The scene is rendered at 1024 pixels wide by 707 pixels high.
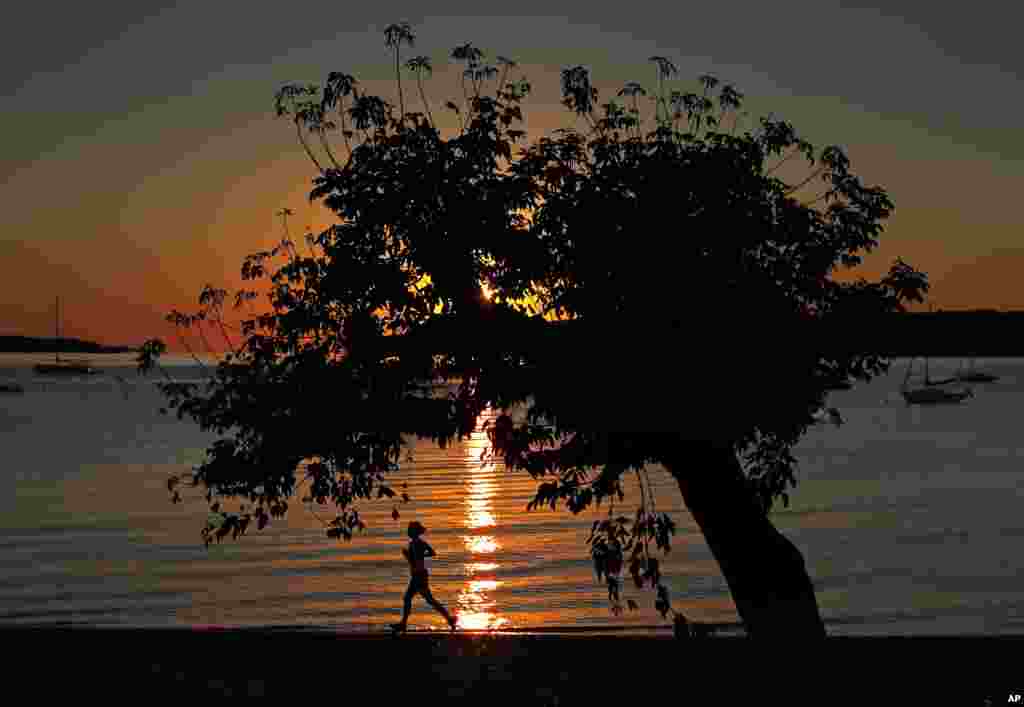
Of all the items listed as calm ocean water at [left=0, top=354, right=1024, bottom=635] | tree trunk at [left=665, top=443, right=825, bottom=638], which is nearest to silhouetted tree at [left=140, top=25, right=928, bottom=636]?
tree trunk at [left=665, top=443, right=825, bottom=638]

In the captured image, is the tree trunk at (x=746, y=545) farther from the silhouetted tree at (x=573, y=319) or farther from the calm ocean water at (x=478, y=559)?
the calm ocean water at (x=478, y=559)

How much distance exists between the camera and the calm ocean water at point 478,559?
36.4m

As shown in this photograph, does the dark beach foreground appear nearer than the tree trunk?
Yes

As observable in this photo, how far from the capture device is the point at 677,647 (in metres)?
20.1

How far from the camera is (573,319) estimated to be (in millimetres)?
16875

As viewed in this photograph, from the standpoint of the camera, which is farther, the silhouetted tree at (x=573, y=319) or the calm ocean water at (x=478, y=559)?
the calm ocean water at (x=478, y=559)

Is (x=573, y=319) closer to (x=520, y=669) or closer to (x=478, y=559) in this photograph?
(x=520, y=669)

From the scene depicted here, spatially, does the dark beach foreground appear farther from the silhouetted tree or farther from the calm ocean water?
the calm ocean water

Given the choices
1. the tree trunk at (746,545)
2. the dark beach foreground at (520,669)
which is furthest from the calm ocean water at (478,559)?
the tree trunk at (746,545)

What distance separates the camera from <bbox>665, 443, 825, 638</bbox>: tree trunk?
17969 millimetres

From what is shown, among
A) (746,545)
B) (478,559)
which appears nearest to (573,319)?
(746,545)

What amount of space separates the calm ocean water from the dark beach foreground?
39.2 ft

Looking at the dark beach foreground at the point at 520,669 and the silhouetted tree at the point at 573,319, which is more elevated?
the silhouetted tree at the point at 573,319

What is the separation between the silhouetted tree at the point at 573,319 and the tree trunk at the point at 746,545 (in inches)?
1.2
